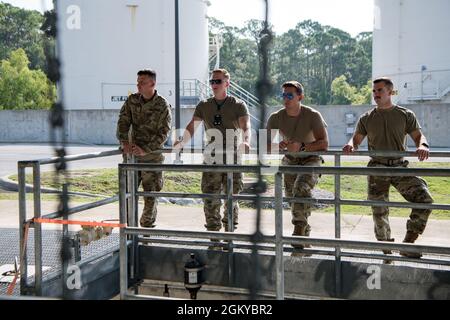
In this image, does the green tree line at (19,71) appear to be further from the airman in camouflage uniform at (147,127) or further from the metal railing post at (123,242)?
the metal railing post at (123,242)

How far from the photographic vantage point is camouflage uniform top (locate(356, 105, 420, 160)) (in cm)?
538

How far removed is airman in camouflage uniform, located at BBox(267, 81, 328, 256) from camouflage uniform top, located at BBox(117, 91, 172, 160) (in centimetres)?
108

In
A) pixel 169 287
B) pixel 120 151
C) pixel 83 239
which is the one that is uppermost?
pixel 120 151

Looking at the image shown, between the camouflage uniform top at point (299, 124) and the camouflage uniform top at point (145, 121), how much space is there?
108cm

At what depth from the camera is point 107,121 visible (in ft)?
95.6

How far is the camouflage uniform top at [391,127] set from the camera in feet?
17.6

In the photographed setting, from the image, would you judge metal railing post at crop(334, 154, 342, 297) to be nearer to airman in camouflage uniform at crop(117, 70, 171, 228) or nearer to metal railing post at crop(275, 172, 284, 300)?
metal railing post at crop(275, 172, 284, 300)

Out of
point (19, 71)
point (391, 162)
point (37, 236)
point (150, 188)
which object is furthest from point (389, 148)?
point (19, 71)

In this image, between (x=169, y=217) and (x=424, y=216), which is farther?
(x=169, y=217)

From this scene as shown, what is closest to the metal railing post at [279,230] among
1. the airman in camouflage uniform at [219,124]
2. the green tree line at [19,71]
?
the airman in camouflage uniform at [219,124]

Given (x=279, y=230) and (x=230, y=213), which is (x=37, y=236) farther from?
(x=279, y=230)

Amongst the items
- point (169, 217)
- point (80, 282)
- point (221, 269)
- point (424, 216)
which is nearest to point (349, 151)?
point (424, 216)
